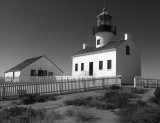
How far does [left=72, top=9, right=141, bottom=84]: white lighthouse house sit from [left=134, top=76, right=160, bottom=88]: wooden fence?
4107 millimetres

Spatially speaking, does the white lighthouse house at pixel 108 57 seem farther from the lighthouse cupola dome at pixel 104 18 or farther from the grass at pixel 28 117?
the grass at pixel 28 117

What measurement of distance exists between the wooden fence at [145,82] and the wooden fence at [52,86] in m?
1.64

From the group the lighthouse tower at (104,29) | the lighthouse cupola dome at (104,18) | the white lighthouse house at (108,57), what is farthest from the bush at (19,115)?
the lighthouse cupola dome at (104,18)

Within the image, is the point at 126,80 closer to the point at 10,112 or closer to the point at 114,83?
the point at 114,83

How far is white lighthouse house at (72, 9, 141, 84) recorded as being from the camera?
2309 centimetres

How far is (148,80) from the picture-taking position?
18.9 meters

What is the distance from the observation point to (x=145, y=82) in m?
18.7

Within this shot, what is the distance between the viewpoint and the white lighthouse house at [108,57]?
909 inches

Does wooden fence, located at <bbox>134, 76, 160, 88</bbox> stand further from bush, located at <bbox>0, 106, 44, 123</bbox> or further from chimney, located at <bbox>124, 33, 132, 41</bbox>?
bush, located at <bbox>0, 106, 44, 123</bbox>

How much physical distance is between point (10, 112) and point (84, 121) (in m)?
2.99

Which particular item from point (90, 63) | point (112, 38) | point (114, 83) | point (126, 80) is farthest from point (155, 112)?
point (112, 38)

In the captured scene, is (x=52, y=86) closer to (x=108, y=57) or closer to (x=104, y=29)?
(x=108, y=57)

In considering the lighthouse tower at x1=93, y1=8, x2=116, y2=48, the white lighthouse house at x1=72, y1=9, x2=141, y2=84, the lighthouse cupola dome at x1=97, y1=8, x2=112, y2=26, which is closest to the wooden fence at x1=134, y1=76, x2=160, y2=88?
the white lighthouse house at x1=72, y1=9, x2=141, y2=84

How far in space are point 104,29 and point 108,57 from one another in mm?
4975
